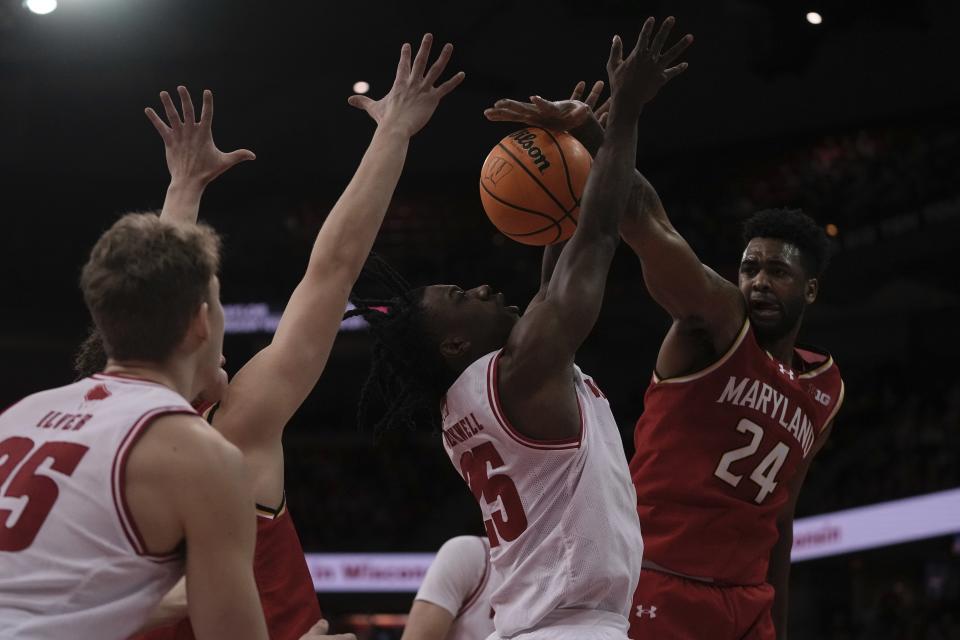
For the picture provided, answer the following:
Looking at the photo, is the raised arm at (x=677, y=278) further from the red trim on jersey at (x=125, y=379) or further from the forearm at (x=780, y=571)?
the red trim on jersey at (x=125, y=379)

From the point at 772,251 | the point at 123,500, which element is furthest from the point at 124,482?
the point at 772,251

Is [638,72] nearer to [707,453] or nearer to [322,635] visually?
[707,453]

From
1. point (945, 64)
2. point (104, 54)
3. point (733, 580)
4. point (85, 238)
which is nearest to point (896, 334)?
point (945, 64)

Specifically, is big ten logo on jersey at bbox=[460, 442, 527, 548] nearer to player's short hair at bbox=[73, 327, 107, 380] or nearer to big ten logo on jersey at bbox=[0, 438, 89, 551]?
player's short hair at bbox=[73, 327, 107, 380]

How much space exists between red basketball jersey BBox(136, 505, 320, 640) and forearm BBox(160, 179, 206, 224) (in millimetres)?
959

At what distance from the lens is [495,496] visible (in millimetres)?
3305

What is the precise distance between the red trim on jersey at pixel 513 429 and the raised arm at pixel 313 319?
24.2 inches

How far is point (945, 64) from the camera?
17141 millimetres

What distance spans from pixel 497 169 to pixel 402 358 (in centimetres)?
72

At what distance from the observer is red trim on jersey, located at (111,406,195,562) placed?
1973 mm

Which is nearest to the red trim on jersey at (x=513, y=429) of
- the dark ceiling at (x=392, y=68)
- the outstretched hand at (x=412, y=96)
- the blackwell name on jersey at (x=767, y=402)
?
the outstretched hand at (x=412, y=96)

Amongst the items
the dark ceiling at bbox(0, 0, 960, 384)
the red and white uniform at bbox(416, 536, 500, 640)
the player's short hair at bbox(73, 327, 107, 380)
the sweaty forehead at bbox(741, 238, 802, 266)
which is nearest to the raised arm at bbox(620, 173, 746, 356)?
the sweaty forehead at bbox(741, 238, 802, 266)

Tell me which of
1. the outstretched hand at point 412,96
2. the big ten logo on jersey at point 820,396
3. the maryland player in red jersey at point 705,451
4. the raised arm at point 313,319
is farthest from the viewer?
the big ten logo on jersey at point 820,396

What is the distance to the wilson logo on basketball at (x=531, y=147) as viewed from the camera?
3672 mm
